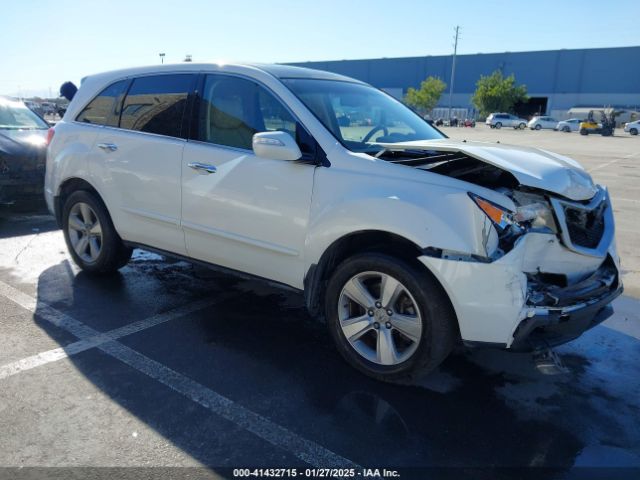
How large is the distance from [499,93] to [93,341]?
70.7 m

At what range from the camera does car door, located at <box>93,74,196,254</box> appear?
417 cm

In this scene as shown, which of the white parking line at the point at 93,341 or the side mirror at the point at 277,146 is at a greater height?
the side mirror at the point at 277,146

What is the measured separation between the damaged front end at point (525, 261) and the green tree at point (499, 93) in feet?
228

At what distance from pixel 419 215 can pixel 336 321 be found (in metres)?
0.93

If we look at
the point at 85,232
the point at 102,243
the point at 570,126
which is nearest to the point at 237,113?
the point at 102,243

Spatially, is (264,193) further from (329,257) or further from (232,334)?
(232,334)

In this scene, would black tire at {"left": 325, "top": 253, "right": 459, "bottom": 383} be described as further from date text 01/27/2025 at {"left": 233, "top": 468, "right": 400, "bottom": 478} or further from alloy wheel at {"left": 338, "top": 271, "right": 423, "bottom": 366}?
date text 01/27/2025 at {"left": 233, "top": 468, "right": 400, "bottom": 478}

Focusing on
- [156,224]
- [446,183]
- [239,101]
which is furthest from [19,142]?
[446,183]

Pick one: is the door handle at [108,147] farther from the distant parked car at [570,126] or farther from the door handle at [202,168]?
the distant parked car at [570,126]

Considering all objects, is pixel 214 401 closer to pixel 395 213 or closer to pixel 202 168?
pixel 395 213

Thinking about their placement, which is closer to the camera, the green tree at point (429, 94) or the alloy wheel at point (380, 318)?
the alloy wheel at point (380, 318)

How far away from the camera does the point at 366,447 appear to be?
265cm

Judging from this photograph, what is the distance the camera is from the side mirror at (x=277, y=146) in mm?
3312

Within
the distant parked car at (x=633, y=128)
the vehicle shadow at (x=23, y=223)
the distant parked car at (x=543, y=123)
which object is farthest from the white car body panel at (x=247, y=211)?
the distant parked car at (x=543, y=123)
